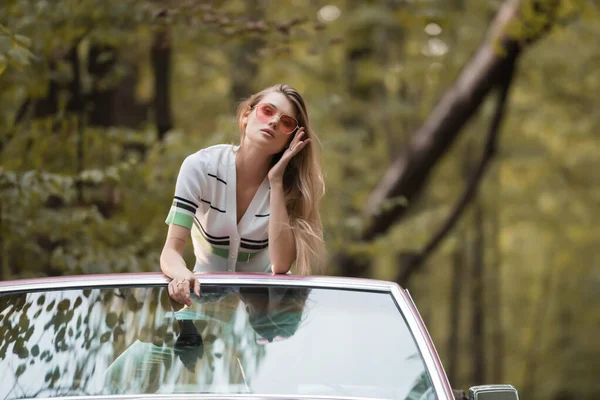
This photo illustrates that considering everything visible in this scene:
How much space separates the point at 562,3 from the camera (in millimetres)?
8156

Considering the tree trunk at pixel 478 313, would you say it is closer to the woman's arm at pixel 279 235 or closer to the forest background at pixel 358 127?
the forest background at pixel 358 127

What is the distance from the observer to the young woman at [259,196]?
12.6 feet

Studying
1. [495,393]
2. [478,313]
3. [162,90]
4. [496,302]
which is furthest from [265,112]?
[496,302]

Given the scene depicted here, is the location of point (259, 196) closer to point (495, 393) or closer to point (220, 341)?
point (220, 341)

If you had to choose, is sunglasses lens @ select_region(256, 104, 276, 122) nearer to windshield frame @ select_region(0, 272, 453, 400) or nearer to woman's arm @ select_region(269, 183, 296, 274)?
woman's arm @ select_region(269, 183, 296, 274)

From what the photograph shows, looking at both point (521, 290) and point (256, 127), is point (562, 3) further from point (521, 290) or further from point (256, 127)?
point (521, 290)

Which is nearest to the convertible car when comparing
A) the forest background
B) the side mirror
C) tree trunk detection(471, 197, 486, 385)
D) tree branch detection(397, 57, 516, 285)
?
the side mirror

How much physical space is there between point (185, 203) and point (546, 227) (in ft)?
59.6

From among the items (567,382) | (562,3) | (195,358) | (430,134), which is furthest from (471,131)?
(195,358)

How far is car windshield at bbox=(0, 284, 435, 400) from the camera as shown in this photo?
2797 millimetres

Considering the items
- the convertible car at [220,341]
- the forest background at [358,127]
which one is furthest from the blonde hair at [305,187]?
the forest background at [358,127]

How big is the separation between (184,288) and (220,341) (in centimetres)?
26

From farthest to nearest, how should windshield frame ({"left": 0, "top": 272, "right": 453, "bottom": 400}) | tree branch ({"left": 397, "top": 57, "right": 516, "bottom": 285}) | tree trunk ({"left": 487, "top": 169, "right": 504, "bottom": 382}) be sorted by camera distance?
tree trunk ({"left": 487, "top": 169, "right": 504, "bottom": 382}) < tree branch ({"left": 397, "top": 57, "right": 516, "bottom": 285}) < windshield frame ({"left": 0, "top": 272, "right": 453, "bottom": 400})

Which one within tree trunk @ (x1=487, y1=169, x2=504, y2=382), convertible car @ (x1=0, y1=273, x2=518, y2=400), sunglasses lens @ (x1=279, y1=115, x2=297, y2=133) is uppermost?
sunglasses lens @ (x1=279, y1=115, x2=297, y2=133)
